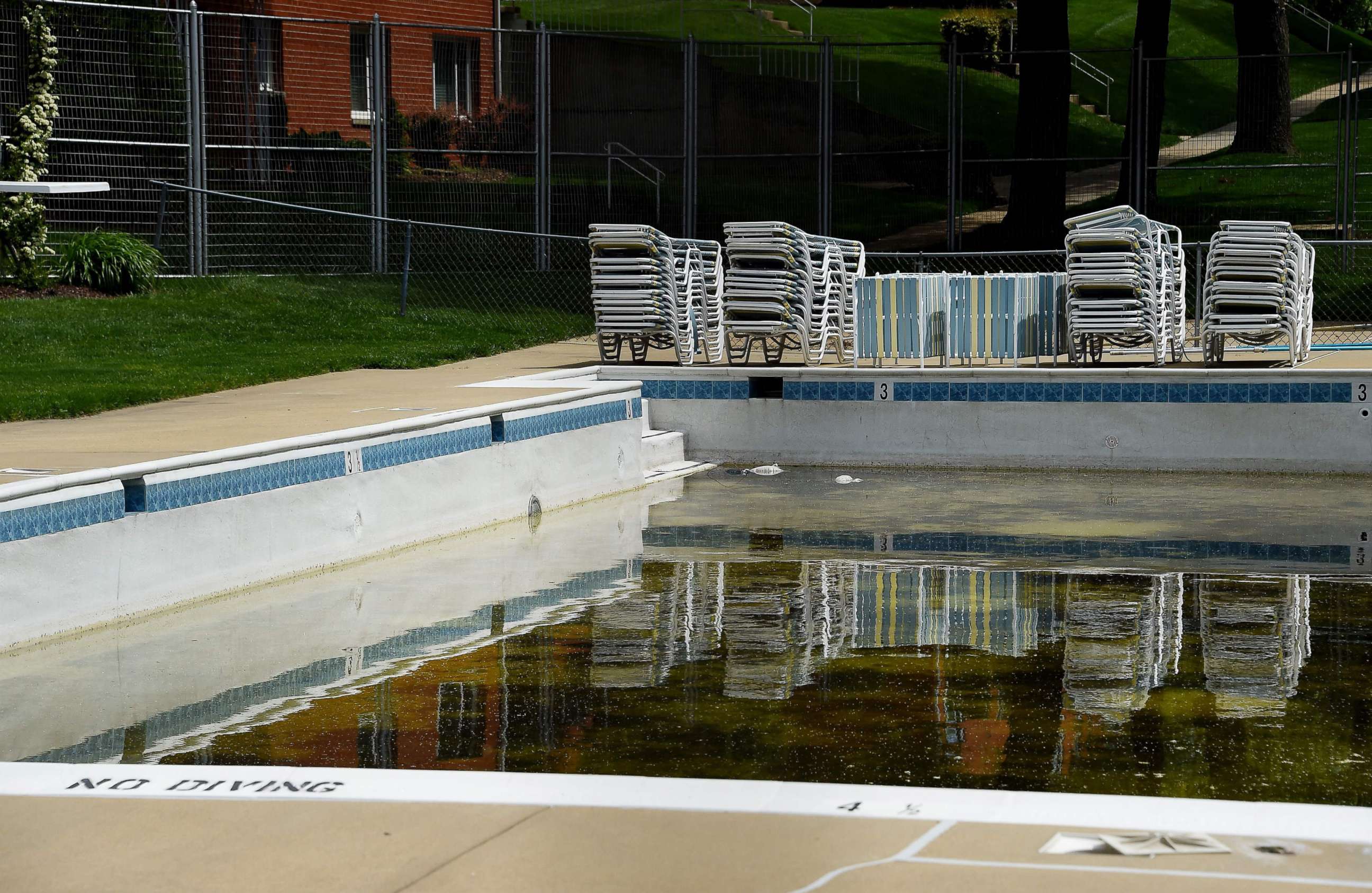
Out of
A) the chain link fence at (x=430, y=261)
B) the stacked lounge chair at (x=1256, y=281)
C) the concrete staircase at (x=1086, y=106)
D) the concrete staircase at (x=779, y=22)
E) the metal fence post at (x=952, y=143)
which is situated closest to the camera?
the stacked lounge chair at (x=1256, y=281)

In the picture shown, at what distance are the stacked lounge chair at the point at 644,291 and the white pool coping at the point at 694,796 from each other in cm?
1006

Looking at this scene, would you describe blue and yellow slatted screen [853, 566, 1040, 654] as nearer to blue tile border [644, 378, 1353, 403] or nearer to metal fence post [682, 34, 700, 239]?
blue tile border [644, 378, 1353, 403]

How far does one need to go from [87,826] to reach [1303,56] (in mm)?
19229

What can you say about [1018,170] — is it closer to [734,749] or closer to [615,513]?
[615,513]

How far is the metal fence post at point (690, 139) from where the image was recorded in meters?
23.2

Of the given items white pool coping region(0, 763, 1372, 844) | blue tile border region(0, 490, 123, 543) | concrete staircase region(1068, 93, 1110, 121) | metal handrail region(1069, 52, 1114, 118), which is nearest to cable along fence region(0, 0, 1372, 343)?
metal handrail region(1069, 52, 1114, 118)

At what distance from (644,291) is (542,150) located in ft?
27.2

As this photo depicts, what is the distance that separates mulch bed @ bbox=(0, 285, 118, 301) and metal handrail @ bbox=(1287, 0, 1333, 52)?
104 feet

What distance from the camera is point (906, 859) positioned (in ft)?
12.8

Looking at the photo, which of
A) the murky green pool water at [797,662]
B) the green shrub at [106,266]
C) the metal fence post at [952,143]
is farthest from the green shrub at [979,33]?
the murky green pool water at [797,662]

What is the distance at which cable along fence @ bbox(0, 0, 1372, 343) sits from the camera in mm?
18781

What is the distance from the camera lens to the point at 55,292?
55.5 ft

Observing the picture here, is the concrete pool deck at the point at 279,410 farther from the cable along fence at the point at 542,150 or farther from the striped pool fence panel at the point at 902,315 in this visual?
the cable along fence at the point at 542,150

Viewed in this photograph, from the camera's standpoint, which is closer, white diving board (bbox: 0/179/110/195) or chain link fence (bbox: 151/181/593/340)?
white diving board (bbox: 0/179/110/195)
